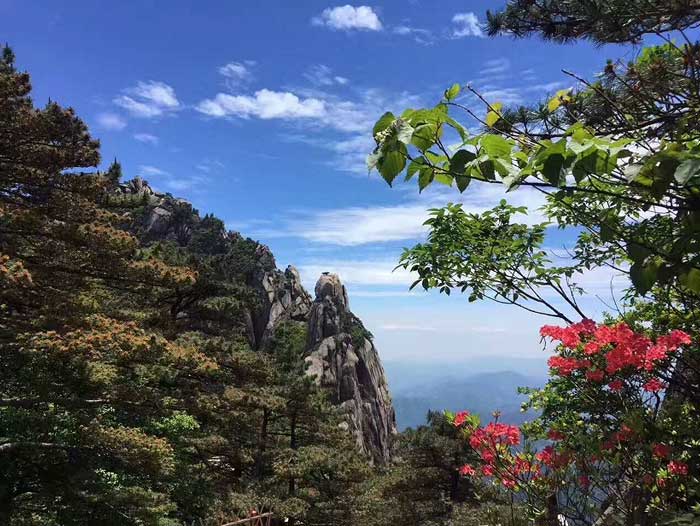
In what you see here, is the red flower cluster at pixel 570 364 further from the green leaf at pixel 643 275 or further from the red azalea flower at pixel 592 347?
the green leaf at pixel 643 275

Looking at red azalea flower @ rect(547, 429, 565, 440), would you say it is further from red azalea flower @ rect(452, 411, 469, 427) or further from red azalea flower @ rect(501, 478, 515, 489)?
red azalea flower @ rect(452, 411, 469, 427)

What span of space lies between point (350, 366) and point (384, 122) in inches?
1695

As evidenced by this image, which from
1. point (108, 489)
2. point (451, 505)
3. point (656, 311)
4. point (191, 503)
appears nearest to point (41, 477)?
point (108, 489)

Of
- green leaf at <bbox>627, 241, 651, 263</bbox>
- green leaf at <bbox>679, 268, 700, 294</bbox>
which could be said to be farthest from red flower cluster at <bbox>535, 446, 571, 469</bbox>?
green leaf at <bbox>627, 241, 651, 263</bbox>

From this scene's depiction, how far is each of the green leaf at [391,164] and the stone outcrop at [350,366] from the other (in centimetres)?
3702

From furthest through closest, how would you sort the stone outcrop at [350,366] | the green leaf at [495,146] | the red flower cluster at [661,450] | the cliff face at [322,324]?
the cliff face at [322,324]
the stone outcrop at [350,366]
the red flower cluster at [661,450]
the green leaf at [495,146]

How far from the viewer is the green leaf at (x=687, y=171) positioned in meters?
0.90

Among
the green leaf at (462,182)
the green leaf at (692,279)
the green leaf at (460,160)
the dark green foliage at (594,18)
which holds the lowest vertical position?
the green leaf at (692,279)

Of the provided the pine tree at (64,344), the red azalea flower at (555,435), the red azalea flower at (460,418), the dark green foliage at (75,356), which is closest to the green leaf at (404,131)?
the red azalea flower at (555,435)

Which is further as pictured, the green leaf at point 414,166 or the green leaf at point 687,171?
the green leaf at point 414,166

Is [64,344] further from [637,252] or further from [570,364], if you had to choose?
[637,252]

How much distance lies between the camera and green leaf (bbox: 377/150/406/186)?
1195 mm

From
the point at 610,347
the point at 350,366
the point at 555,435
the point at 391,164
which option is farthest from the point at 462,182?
the point at 350,366

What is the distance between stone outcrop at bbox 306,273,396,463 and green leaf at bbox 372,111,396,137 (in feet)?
122
